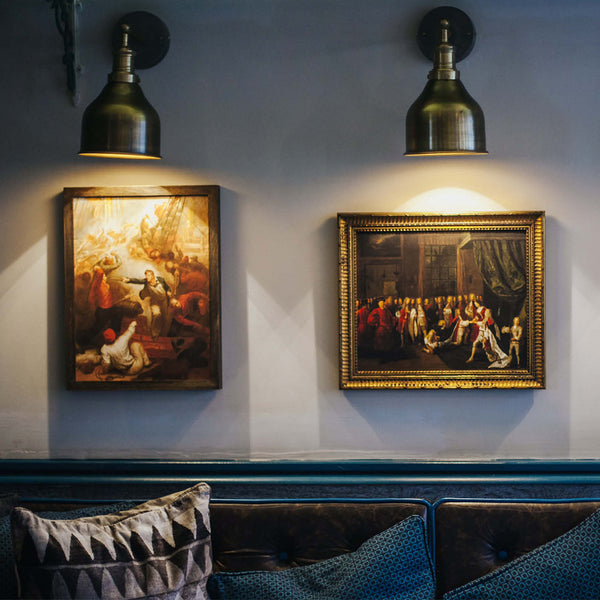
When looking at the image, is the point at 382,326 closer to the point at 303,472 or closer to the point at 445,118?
the point at 303,472

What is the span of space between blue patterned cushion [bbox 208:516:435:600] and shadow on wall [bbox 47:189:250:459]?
649 millimetres

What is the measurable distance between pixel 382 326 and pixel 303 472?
0.58m

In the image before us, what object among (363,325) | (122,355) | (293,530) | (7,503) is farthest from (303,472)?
(7,503)

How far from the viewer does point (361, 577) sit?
7.31 ft

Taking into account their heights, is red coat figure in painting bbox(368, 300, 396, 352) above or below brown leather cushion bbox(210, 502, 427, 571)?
above

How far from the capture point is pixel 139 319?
286cm

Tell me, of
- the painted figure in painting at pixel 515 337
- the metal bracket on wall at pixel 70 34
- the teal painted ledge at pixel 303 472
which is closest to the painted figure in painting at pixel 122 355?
the teal painted ledge at pixel 303 472

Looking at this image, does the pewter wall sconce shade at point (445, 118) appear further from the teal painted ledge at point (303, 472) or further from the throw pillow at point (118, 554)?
the throw pillow at point (118, 554)

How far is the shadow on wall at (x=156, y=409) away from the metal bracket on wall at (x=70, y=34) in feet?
1.35

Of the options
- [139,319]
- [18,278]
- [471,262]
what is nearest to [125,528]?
[139,319]

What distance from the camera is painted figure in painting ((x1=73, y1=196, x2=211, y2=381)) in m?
2.85

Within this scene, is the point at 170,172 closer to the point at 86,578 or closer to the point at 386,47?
the point at 386,47

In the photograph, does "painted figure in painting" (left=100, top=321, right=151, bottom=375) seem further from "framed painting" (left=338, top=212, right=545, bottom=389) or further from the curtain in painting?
the curtain in painting

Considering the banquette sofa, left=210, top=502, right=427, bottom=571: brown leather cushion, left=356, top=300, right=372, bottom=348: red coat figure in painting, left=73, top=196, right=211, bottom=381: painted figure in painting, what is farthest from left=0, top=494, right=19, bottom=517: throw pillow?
left=356, top=300, right=372, bottom=348: red coat figure in painting
